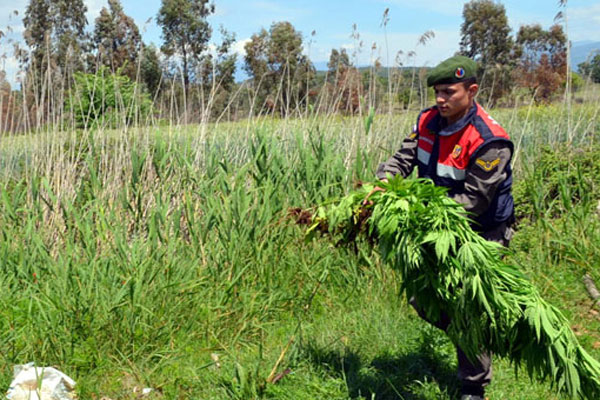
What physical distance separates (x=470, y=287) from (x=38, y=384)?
2022 mm

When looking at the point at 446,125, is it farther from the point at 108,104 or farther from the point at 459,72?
the point at 108,104

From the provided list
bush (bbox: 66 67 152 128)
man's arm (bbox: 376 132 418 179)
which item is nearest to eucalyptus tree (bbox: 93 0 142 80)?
bush (bbox: 66 67 152 128)

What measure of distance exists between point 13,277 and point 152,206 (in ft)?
3.39

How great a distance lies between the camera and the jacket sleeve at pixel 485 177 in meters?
2.61

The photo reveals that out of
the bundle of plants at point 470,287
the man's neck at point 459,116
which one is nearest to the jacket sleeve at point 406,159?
the man's neck at point 459,116

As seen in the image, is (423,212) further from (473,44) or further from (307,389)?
(473,44)

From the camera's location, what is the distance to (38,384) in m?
2.79

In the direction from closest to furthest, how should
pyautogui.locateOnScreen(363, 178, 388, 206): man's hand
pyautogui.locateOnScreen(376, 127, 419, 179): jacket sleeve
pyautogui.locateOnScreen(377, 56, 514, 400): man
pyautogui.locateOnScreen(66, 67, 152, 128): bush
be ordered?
1. pyautogui.locateOnScreen(363, 178, 388, 206): man's hand
2. pyautogui.locateOnScreen(377, 56, 514, 400): man
3. pyautogui.locateOnScreen(376, 127, 419, 179): jacket sleeve
4. pyautogui.locateOnScreen(66, 67, 152, 128): bush

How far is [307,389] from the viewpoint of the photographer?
300 cm

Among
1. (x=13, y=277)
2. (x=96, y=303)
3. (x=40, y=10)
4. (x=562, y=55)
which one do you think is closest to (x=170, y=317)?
(x=96, y=303)

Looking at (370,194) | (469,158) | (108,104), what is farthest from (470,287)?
(108,104)

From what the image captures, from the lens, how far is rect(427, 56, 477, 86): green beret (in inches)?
106

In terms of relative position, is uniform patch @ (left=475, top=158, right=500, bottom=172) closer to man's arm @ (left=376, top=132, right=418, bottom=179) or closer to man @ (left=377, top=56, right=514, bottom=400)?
man @ (left=377, top=56, right=514, bottom=400)

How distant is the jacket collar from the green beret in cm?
15
